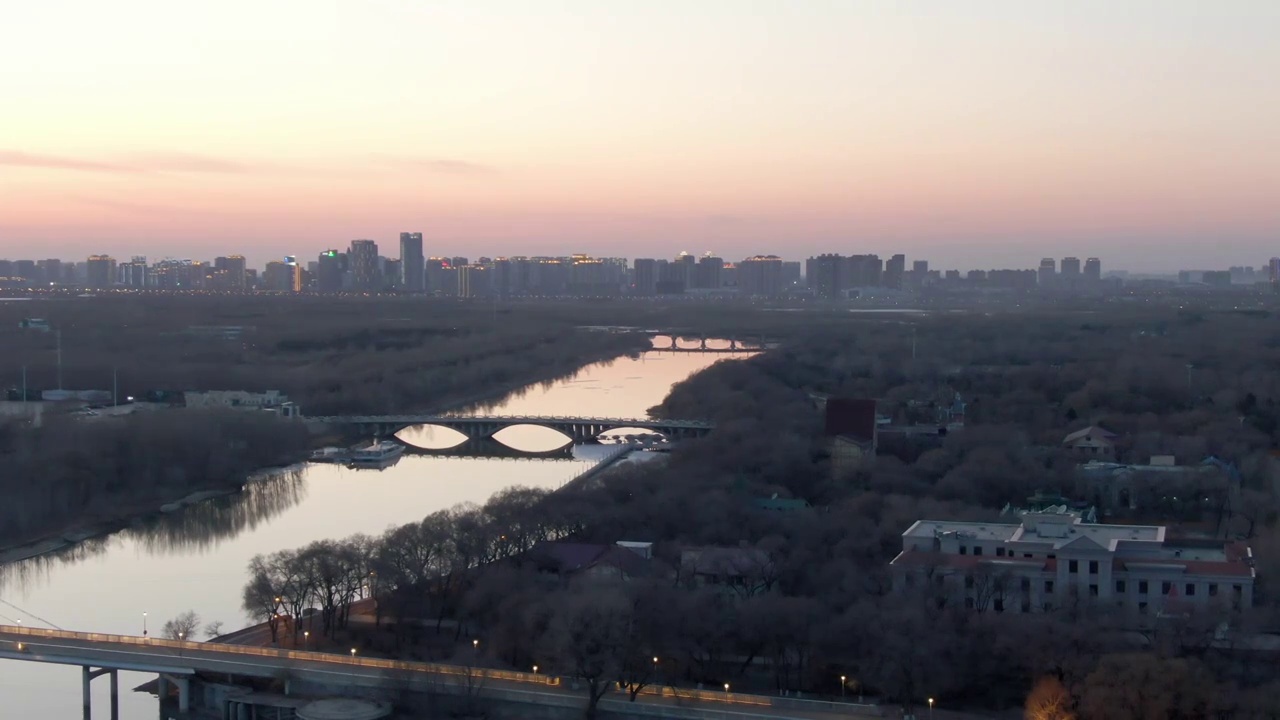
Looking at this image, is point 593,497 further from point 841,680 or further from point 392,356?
point 392,356

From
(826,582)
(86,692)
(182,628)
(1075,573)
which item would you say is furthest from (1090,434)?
(86,692)

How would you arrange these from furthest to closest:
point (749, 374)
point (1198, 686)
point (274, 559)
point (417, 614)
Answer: point (749, 374) < point (274, 559) < point (417, 614) < point (1198, 686)

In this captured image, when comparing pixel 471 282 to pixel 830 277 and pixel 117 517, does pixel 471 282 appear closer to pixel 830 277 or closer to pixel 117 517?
pixel 830 277

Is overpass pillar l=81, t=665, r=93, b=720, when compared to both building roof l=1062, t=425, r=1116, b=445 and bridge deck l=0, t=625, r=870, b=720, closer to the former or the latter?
bridge deck l=0, t=625, r=870, b=720

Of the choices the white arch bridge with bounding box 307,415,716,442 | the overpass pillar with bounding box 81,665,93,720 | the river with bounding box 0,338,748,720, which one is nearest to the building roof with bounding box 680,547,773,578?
the river with bounding box 0,338,748,720

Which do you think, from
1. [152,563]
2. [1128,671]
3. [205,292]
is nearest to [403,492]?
[152,563]

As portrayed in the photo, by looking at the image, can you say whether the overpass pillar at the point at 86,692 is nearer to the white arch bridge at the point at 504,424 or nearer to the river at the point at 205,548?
the river at the point at 205,548

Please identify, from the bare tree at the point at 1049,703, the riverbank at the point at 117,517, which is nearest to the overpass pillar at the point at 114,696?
the riverbank at the point at 117,517
